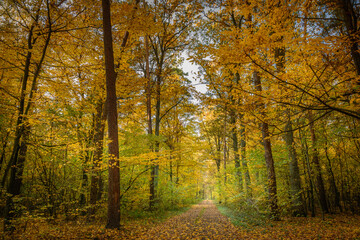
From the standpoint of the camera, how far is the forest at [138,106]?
129 inches

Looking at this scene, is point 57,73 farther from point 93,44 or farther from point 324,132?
point 324,132

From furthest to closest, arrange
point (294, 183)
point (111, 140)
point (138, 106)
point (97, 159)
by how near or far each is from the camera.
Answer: point (138, 106) < point (294, 183) < point (97, 159) < point (111, 140)

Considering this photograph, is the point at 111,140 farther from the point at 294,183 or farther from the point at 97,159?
the point at 294,183

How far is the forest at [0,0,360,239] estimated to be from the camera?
10.7 ft

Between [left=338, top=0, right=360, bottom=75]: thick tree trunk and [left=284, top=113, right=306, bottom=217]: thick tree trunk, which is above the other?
[left=338, top=0, right=360, bottom=75]: thick tree trunk

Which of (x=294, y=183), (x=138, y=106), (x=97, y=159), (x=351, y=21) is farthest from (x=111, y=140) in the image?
(x=294, y=183)

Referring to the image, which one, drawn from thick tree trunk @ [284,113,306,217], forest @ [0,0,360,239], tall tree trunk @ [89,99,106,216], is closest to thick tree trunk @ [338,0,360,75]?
forest @ [0,0,360,239]

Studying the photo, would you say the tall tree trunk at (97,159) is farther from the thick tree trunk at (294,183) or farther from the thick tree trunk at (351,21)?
the thick tree trunk at (294,183)

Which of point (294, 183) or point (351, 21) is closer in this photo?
point (351, 21)

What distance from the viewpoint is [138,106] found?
10055mm

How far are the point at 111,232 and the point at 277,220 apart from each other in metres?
5.59

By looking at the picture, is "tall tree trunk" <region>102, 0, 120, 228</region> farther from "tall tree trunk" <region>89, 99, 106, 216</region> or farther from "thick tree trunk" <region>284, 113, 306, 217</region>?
"thick tree trunk" <region>284, 113, 306, 217</region>

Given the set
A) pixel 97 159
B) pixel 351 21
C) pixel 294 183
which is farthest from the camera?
pixel 294 183

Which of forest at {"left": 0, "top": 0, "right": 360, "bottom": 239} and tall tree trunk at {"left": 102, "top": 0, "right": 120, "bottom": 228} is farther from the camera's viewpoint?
tall tree trunk at {"left": 102, "top": 0, "right": 120, "bottom": 228}
